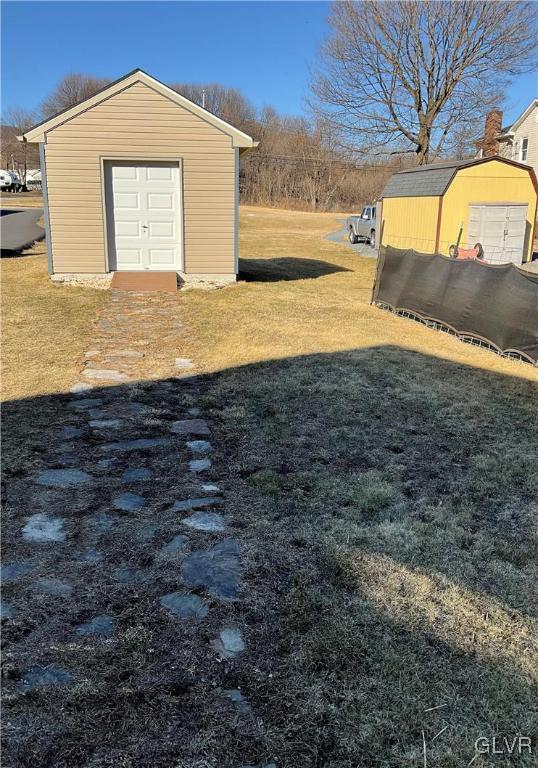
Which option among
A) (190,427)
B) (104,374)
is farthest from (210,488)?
(104,374)

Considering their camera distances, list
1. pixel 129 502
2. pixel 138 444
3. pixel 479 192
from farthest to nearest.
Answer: pixel 479 192, pixel 138 444, pixel 129 502

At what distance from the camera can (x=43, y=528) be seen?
3.14 m

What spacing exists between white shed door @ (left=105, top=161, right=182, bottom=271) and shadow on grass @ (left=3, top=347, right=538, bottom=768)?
7096mm

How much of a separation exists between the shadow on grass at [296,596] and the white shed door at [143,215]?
23.3ft

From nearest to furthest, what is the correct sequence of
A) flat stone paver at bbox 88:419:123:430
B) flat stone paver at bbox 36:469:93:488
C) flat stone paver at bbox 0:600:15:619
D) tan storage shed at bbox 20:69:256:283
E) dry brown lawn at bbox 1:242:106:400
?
flat stone paver at bbox 0:600:15:619
flat stone paver at bbox 36:469:93:488
flat stone paver at bbox 88:419:123:430
dry brown lawn at bbox 1:242:106:400
tan storage shed at bbox 20:69:256:283

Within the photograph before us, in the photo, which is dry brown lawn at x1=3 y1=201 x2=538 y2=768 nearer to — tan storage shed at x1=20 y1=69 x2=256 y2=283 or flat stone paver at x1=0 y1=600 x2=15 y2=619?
flat stone paver at x1=0 y1=600 x2=15 y2=619

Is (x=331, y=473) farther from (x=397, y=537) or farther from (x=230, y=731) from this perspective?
(x=230, y=731)

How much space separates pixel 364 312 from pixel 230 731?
8773 mm

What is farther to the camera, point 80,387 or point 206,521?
point 80,387

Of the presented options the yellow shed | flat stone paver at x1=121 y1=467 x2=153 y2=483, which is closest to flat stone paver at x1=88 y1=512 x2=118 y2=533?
flat stone paver at x1=121 y1=467 x2=153 y2=483

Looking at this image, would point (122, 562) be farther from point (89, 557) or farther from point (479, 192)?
point (479, 192)

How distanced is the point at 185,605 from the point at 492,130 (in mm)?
28569

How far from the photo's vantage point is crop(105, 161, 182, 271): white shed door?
37.0ft

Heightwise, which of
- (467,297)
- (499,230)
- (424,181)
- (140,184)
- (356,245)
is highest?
(424,181)
